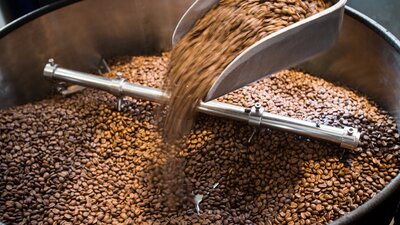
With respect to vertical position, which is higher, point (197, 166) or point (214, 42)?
point (214, 42)

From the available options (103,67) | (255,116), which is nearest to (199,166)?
(255,116)

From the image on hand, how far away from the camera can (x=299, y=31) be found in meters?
1.17

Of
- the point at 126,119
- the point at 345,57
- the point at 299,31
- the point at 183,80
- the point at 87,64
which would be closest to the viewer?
the point at 299,31

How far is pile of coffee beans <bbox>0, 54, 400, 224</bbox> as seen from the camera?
53.5 inches

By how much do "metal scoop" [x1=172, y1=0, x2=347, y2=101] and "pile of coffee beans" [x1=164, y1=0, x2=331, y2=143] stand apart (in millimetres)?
Result: 79

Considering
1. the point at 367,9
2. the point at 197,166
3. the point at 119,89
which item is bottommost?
the point at 197,166

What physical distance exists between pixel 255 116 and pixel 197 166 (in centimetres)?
25

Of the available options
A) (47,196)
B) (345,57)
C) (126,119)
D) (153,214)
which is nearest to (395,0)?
(345,57)

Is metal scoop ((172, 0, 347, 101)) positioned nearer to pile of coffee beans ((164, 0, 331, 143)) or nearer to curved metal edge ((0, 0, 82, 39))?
pile of coffee beans ((164, 0, 331, 143))

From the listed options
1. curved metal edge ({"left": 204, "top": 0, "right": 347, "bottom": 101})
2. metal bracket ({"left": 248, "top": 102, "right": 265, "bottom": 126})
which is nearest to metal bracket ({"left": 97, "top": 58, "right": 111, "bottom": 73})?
metal bracket ({"left": 248, "top": 102, "right": 265, "bottom": 126})

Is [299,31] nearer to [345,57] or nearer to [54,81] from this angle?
[345,57]

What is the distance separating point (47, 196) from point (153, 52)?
907mm

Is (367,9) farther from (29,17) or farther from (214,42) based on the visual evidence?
(29,17)

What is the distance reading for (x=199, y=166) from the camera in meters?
1.46
